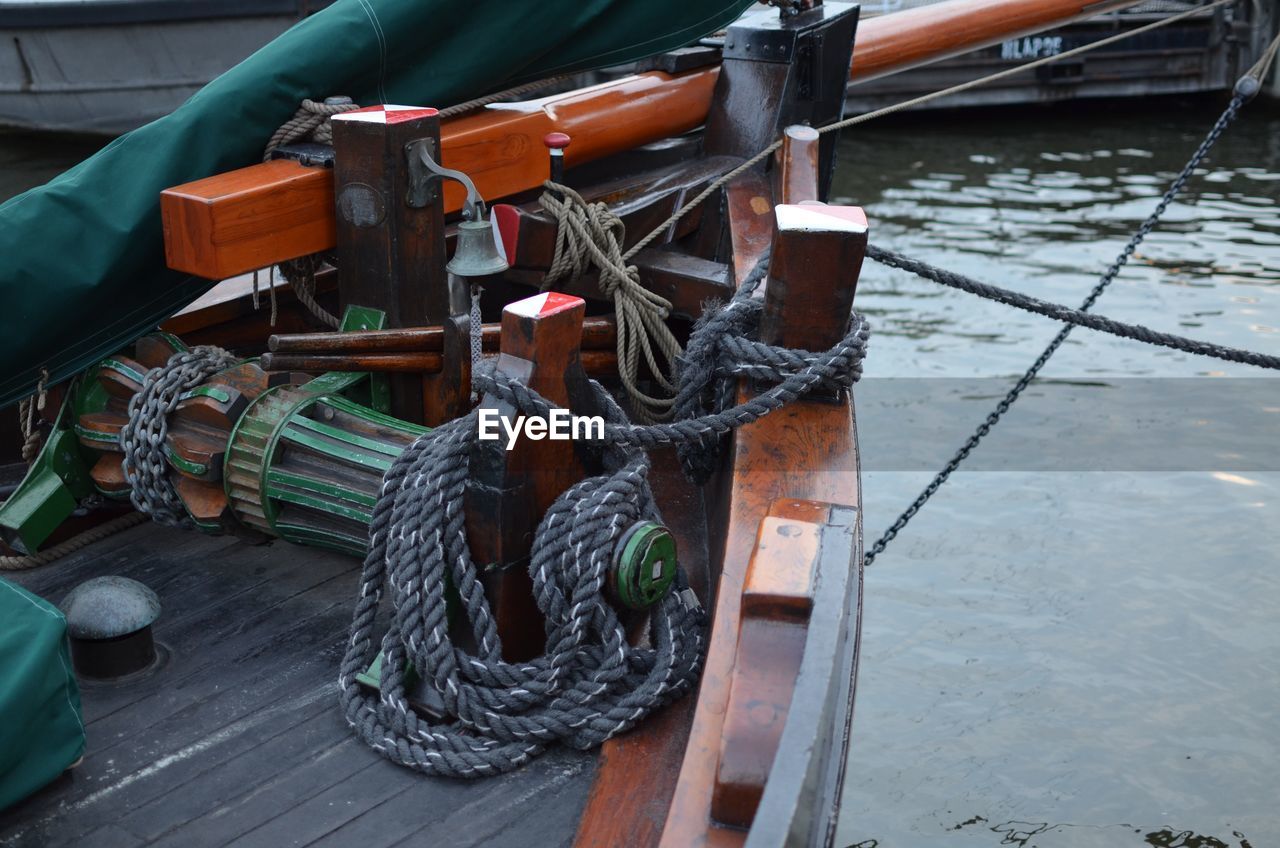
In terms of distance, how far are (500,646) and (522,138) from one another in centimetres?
145

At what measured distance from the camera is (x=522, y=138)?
3008 millimetres

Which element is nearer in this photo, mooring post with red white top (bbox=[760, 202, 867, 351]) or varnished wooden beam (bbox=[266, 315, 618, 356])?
mooring post with red white top (bbox=[760, 202, 867, 351])

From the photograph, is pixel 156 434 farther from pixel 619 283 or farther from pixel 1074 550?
pixel 1074 550

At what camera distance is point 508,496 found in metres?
1.92

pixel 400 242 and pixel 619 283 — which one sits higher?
pixel 400 242

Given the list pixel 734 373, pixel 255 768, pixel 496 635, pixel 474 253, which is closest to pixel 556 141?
pixel 474 253

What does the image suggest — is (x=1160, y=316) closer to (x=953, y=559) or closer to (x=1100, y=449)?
(x=1100, y=449)

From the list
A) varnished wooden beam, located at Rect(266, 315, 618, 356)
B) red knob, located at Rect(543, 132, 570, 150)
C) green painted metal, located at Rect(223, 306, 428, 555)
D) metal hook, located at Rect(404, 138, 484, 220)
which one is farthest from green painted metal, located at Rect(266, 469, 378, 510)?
red knob, located at Rect(543, 132, 570, 150)

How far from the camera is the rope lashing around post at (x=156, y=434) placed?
2.40 metres

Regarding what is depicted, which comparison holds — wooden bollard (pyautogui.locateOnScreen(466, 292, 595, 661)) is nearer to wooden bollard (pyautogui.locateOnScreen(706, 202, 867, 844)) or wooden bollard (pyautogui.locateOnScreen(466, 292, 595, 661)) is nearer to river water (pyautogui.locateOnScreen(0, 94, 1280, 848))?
wooden bollard (pyautogui.locateOnScreen(706, 202, 867, 844))

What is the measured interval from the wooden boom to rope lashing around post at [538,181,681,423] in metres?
0.13

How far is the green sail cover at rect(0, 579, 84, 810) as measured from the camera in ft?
5.76

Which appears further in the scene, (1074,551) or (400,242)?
(1074,551)

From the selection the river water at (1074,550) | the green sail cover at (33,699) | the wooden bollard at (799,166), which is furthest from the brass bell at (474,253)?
the river water at (1074,550)
